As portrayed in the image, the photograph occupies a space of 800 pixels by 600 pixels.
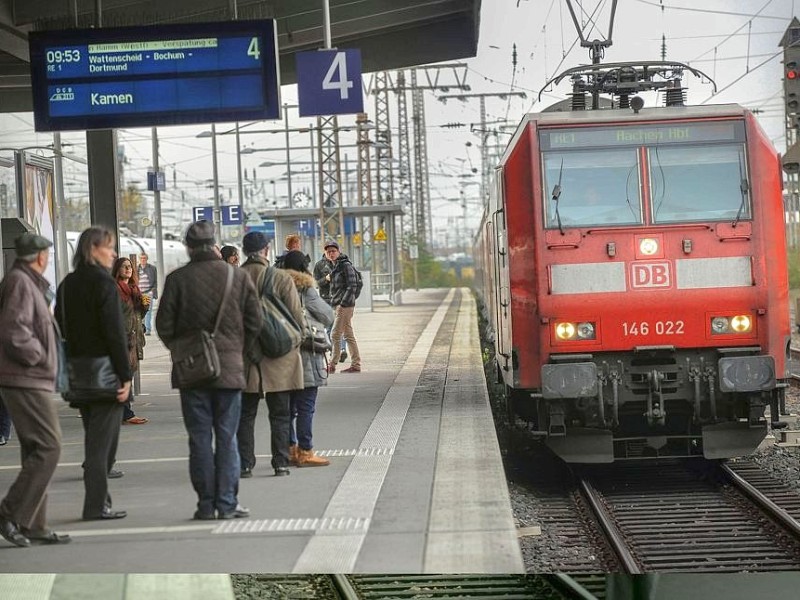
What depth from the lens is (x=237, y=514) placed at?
15.7 ft

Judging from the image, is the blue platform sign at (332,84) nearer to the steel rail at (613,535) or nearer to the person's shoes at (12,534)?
the person's shoes at (12,534)

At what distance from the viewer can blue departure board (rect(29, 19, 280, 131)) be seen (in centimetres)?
543

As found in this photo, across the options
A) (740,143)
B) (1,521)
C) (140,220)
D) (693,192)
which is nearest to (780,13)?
(740,143)

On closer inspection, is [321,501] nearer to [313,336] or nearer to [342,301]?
[313,336]

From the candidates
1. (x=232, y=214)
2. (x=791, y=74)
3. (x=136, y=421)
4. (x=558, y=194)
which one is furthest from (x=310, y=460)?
(x=791, y=74)

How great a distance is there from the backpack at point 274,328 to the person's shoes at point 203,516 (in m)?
0.52

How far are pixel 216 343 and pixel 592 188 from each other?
5.99 feet

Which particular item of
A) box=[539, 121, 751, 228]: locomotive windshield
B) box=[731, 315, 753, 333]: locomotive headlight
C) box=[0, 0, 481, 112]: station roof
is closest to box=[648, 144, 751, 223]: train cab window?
box=[539, 121, 751, 228]: locomotive windshield

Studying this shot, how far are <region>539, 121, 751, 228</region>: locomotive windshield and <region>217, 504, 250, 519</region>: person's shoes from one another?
170cm

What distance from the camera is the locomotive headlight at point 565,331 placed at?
19.8 feet

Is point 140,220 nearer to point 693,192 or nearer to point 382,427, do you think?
point 382,427

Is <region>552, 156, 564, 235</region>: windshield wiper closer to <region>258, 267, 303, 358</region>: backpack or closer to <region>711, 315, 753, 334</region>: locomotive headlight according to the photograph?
<region>711, 315, 753, 334</region>: locomotive headlight

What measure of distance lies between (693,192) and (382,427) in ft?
4.89

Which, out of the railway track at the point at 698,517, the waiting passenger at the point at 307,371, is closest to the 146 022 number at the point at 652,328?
the railway track at the point at 698,517
